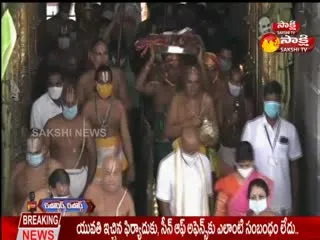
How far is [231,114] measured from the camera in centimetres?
858

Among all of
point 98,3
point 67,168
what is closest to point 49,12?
point 98,3

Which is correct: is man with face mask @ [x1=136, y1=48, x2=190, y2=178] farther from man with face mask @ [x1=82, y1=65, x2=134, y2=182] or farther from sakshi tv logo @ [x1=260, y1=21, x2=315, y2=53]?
sakshi tv logo @ [x1=260, y1=21, x2=315, y2=53]

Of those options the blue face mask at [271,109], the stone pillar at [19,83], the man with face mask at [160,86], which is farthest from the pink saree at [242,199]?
the stone pillar at [19,83]

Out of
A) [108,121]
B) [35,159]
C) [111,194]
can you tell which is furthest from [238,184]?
[35,159]

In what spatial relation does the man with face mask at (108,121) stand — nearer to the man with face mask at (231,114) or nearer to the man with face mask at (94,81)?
the man with face mask at (94,81)

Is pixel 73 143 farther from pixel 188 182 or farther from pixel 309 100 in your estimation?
pixel 309 100

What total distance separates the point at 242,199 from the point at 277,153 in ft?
1.14

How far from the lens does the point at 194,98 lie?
859 centimetres

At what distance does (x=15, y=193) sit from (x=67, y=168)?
0.35 m

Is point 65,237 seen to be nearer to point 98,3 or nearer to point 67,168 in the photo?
point 67,168

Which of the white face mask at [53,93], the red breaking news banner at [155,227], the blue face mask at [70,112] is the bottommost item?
the red breaking news banner at [155,227]

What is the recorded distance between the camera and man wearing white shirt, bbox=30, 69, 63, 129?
856cm

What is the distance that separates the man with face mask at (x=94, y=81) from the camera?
854 cm

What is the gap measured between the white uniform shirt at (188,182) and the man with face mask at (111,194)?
0.66 ft
